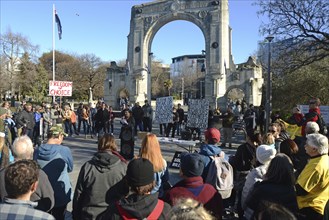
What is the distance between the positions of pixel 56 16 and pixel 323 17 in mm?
19446

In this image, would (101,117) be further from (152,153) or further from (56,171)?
(152,153)

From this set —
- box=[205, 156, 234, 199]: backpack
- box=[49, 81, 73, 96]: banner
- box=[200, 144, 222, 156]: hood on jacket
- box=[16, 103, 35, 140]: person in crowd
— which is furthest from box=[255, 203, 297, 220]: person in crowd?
box=[49, 81, 73, 96]: banner

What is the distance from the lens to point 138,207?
2641 millimetres

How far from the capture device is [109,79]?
43750 millimetres

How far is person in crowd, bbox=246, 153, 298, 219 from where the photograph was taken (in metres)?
3.23

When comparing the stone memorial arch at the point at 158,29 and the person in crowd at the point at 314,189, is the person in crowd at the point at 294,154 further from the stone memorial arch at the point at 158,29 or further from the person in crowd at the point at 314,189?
the stone memorial arch at the point at 158,29

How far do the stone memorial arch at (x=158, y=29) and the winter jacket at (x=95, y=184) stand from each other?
33.6 m

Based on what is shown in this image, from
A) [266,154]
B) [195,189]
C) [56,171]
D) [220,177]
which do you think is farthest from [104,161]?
[266,154]

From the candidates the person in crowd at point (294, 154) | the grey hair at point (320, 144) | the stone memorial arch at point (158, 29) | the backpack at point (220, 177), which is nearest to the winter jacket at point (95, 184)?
the backpack at point (220, 177)

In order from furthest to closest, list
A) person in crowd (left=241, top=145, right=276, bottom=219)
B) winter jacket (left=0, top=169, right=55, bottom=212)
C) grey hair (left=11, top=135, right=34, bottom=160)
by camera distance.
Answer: person in crowd (left=241, top=145, right=276, bottom=219) < grey hair (left=11, top=135, right=34, bottom=160) < winter jacket (left=0, top=169, right=55, bottom=212)

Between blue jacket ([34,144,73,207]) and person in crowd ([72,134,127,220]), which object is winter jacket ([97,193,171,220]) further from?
blue jacket ([34,144,73,207])

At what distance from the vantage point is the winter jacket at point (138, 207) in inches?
103

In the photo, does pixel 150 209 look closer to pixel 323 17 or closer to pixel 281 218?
pixel 281 218

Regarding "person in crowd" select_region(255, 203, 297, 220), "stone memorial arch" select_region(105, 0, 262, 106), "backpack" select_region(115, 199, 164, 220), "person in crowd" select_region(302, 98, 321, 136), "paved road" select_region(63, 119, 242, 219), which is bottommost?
"paved road" select_region(63, 119, 242, 219)
